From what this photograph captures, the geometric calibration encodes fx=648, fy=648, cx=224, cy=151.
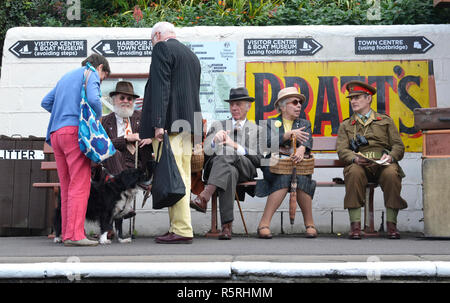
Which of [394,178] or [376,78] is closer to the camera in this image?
[394,178]

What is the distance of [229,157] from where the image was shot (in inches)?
264

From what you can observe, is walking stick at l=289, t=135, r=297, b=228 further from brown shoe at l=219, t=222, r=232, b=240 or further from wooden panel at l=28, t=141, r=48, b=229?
wooden panel at l=28, t=141, r=48, b=229

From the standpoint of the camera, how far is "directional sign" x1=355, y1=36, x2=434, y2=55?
7910 mm

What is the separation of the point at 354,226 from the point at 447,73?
2.53 metres

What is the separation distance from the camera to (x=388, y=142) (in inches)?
271

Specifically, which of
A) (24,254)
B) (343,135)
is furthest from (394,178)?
(24,254)

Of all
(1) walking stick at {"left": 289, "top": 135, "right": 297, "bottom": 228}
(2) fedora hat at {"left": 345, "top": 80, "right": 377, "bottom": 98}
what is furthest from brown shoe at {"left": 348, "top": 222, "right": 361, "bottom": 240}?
(2) fedora hat at {"left": 345, "top": 80, "right": 377, "bottom": 98}

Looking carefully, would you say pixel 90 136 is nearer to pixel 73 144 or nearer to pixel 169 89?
pixel 73 144

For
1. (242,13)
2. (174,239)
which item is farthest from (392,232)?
(242,13)

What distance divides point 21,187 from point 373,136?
3912 millimetres

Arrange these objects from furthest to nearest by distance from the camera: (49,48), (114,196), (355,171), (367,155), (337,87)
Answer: (49,48) → (337,87) → (367,155) → (355,171) → (114,196)
